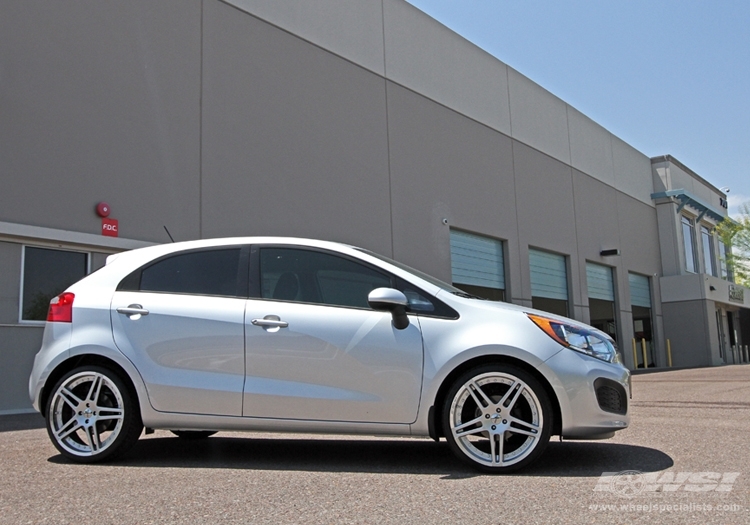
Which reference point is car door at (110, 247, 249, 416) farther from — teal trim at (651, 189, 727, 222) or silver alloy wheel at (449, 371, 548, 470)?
teal trim at (651, 189, 727, 222)

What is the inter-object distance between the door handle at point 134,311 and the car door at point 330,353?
0.76 m

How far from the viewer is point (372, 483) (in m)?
4.29

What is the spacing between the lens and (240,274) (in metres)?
5.28

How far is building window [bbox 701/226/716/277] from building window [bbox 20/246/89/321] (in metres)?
35.1

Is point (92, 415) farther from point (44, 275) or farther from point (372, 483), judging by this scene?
point (44, 275)

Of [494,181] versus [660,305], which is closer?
[494,181]

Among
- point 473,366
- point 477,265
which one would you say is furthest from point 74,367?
point 477,265

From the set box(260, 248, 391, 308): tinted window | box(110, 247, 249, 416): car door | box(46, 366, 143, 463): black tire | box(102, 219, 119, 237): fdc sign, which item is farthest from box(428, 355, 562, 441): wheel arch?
box(102, 219, 119, 237): fdc sign

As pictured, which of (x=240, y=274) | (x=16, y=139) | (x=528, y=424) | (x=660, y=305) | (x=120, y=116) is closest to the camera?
(x=528, y=424)

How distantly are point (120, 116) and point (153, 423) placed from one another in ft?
26.9

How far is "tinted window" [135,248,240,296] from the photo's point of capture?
5285mm

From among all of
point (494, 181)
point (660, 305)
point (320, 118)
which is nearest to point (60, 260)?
point (320, 118)

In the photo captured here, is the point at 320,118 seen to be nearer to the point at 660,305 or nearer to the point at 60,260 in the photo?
the point at 60,260

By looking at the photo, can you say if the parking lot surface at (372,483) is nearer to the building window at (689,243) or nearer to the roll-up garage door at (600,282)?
the roll-up garage door at (600,282)
